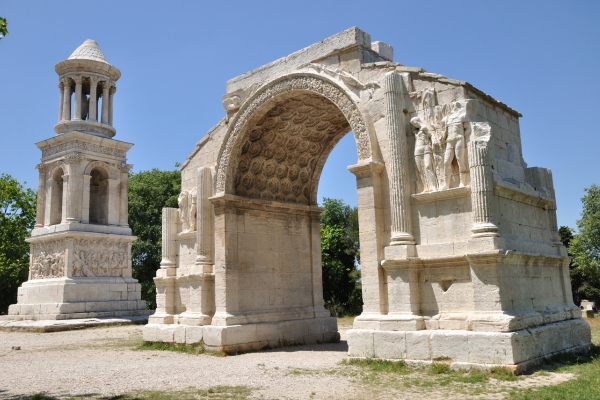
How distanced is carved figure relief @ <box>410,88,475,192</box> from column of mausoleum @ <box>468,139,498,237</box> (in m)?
0.27

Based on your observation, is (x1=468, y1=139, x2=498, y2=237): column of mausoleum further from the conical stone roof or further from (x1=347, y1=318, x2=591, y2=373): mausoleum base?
the conical stone roof

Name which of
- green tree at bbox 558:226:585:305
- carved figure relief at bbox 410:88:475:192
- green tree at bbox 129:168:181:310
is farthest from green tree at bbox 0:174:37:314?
green tree at bbox 558:226:585:305

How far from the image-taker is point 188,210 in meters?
13.4

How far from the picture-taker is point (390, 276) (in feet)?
31.0

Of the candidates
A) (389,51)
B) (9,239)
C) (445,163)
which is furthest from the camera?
(9,239)

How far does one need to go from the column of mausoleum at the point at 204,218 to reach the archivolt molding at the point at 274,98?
372 mm

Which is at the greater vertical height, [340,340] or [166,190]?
[166,190]

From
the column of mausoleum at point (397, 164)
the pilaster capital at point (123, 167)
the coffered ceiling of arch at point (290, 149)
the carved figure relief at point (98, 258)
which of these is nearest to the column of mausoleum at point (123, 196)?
the pilaster capital at point (123, 167)

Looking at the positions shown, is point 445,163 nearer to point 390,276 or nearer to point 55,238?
point 390,276

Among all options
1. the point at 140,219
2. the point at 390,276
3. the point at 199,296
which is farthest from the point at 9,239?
the point at 390,276

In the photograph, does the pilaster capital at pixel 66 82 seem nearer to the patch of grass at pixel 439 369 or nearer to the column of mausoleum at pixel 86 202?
the column of mausoleum at pixel 86 202

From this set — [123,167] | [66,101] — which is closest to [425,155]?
[123,167]

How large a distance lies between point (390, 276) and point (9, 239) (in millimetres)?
28097

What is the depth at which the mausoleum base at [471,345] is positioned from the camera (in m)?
7.93
